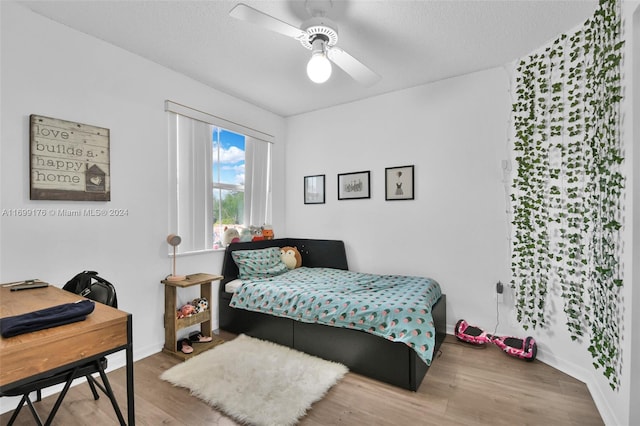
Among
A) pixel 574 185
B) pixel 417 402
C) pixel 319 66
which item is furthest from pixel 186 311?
pixel 574 185

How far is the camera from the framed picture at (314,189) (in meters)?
4.01

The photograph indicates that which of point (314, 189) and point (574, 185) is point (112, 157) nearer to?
point (314, 189)

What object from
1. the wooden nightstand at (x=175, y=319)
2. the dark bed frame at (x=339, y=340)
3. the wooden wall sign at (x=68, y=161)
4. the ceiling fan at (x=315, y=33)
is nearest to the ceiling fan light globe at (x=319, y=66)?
the ceiling fan at (x=315, y=33)

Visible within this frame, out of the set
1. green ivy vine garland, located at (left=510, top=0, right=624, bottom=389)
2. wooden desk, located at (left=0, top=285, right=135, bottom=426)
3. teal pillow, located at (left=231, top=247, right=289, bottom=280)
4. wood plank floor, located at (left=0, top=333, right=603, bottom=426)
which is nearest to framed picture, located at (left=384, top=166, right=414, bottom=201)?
green ivy vine garland, located at (left=510, top=0, right=624, bottom=389)

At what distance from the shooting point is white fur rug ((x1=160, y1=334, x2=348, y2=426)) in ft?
6.17

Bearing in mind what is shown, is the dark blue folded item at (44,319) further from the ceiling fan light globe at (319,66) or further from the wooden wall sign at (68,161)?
the ceiling fan light globe at (319,66)

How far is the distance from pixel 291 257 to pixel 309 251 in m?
0.30

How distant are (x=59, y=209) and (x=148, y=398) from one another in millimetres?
1451

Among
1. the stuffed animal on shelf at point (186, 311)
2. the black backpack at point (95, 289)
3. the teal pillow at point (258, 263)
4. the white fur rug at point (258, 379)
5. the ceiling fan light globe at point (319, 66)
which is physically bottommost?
the white fur rug at point (258, 379)

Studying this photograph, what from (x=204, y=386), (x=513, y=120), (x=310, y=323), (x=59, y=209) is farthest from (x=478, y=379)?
(x=59, y=209)

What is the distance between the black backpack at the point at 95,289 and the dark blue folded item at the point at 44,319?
375 mm

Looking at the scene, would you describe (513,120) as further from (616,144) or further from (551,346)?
(551,346)

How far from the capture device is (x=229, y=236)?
3.39 metres

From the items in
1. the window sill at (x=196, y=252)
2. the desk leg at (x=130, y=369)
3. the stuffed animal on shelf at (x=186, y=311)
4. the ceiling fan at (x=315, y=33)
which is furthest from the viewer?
the window sill at (x=196, y=252)
